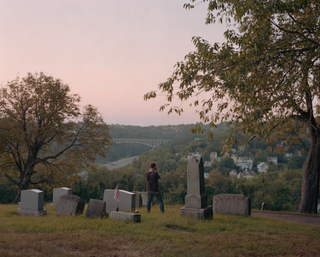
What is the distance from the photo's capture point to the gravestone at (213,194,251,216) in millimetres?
12055

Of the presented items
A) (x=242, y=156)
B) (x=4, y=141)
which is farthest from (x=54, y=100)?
(x=242, y=156)

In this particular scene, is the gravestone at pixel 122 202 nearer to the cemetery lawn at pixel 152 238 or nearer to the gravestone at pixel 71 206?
the gravestone at pixel 71 206

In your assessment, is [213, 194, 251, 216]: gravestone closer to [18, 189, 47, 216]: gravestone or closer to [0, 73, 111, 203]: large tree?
[18, 189, 47, 216]: gravestone

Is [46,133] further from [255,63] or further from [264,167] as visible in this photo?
[264,167]

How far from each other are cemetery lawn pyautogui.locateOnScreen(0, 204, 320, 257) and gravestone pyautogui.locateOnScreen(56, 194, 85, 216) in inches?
26.7

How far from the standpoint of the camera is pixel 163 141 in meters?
96.4

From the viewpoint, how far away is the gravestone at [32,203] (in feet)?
36.4

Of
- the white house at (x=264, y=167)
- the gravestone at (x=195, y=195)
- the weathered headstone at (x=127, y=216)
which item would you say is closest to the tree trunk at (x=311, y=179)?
the gravestone at (x=195, y=195)

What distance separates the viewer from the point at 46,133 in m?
23.5

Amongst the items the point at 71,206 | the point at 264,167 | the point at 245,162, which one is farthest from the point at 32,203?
the point at 245,162

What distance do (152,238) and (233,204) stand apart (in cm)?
578

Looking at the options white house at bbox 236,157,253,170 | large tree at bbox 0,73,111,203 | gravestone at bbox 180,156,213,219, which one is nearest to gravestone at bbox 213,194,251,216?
gravestone at bbox 180,156,213,219

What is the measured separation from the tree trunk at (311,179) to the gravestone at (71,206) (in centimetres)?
1131

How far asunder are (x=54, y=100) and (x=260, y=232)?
759 inches
